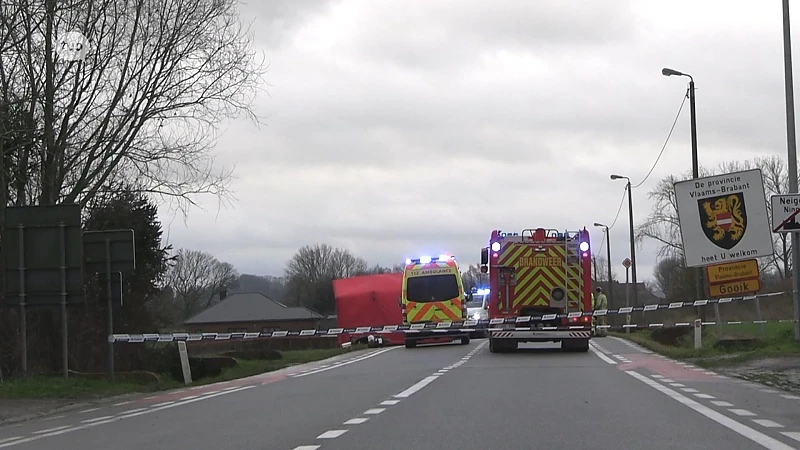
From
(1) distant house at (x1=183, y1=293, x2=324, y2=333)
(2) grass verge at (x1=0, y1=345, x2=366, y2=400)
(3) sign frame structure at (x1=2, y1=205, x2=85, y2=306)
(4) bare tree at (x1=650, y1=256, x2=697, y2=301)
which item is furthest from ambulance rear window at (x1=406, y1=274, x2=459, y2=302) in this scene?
(1) distant house at (x1=183, y1=293, x2=324, y2=333)

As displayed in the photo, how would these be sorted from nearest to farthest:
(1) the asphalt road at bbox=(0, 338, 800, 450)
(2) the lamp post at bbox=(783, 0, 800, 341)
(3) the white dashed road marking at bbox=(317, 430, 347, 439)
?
(1) the asphalt road at bbox=(0, 338, 800, 450)
(3) the white dashed road marking at bbox=(317, 430, 347, 439)
(2) the lamp post at bbox=(783, 0, 800, 341)

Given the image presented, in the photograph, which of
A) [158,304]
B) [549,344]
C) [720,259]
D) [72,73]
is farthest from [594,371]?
[158,304]

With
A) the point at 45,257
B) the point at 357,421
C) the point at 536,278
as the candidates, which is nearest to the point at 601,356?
the point at 536,278

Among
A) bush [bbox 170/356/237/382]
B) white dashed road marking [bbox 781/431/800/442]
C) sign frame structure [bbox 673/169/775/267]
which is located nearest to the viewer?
white dashed road marking [bbox 781/431/800/442]

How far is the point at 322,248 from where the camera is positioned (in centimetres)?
14888

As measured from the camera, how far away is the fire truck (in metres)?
27.8

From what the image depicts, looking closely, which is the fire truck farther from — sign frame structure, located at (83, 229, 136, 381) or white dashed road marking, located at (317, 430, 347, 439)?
white dashed road marking, located at (317, 430, 347, 439)

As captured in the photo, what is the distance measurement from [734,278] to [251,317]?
93.3 metres

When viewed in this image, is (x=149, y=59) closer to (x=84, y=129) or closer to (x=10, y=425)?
(x=84, y=129)

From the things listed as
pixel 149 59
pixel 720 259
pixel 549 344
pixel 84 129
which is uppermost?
pixel 149 59

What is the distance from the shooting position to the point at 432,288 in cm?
3616

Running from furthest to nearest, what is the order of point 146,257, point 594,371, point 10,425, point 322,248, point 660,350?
point 322,248 < point 146,257 < point 660,350 < point 594,371 < point 10,425

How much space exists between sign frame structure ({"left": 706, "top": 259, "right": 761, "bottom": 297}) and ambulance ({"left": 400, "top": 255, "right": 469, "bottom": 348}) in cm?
1154

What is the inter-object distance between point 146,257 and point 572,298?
42.7 ft
